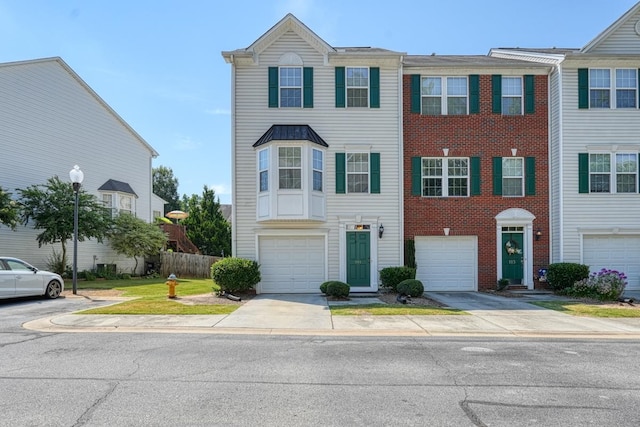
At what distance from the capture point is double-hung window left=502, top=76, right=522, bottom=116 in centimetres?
1803

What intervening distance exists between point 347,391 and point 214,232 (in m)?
28.4

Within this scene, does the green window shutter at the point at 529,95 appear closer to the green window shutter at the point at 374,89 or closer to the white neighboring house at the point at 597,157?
the white neighboring house at the point at 597,157

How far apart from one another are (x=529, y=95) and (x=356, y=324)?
12813mm

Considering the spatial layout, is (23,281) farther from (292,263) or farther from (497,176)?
(497,176)

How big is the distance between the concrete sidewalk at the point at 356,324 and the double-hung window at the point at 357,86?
333 inches

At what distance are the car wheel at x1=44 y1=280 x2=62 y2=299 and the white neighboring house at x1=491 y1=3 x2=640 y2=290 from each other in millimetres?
18177

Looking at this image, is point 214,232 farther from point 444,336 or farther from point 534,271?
point 444,336

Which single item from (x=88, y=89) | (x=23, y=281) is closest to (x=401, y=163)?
(x=23, y=281)

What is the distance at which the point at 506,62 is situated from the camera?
18719 millimetres

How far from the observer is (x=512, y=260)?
17859 millimetres

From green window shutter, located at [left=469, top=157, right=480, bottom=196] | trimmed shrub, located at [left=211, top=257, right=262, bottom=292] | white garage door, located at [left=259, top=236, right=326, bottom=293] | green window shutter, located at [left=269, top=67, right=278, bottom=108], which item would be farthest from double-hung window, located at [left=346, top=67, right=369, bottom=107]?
trimmed shrub, located at [left=211, top=257, right=262, bottom=292]

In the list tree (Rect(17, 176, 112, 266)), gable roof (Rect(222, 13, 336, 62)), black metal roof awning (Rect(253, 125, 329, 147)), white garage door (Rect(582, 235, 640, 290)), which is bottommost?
white garage door (Rect(582, 235, 640, 290))

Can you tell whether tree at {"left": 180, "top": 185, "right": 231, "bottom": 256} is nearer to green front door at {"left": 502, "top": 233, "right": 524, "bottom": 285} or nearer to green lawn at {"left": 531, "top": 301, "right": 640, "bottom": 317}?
green front door at {"left": 502, "top": 233, "right": 524, "bottom": 285}

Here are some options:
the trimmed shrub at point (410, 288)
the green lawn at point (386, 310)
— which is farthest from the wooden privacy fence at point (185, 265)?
the green lawn at point (386, 310)
